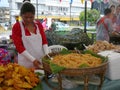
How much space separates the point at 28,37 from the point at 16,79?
93 centimetres

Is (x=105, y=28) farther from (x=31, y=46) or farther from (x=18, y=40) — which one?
(x=18, y=40)

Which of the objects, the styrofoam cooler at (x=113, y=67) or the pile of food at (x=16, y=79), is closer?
the pile of food at (x=16, y=79)

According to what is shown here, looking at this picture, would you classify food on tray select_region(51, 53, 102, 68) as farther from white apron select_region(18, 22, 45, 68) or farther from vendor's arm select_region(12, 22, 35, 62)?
white apron select_region(18, 22, 45, 68)

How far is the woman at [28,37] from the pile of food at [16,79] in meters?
0.69

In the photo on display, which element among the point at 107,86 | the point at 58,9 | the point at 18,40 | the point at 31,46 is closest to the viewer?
the point at 107,86

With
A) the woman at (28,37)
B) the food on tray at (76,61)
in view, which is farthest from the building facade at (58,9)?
the food on tray at (76,61)

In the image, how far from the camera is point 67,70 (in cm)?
106

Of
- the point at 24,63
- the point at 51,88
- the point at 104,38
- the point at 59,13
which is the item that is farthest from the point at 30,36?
the point at 59,13

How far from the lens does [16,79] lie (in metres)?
1.09

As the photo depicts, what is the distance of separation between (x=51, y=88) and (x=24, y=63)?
2.74ft

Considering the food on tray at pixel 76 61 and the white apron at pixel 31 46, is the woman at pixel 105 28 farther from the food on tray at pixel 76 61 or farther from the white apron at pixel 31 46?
the food on tray at pixel 76 61

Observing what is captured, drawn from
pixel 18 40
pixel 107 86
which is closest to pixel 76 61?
pixel 107 86

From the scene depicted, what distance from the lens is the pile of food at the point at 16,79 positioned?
1.08 meters

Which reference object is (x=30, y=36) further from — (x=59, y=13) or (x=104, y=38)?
(x=59, y=13)
